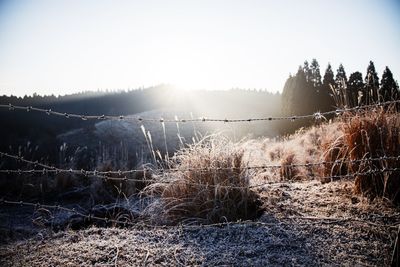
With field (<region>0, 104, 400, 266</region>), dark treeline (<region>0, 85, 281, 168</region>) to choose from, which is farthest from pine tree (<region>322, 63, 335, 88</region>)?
field (<region>0, 104, 400, 266</region>)

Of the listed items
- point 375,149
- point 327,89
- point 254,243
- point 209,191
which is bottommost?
point 254,243

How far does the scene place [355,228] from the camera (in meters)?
2.70

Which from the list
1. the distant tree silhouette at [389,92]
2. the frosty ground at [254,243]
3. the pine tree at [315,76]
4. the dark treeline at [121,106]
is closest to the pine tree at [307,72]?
the pine tree at [315,76]

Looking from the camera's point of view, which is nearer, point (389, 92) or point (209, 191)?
point (209, 191)

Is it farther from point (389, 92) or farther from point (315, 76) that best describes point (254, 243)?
point (315, 76)

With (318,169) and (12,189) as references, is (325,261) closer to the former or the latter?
(318,169)

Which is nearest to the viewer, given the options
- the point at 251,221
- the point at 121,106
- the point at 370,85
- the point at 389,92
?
the point at 251,221

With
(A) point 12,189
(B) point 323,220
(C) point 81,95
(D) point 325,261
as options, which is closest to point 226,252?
(D) point 325,261

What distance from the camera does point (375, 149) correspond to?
Answer: 3371mm

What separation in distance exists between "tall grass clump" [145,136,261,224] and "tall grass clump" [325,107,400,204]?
37.7 inches

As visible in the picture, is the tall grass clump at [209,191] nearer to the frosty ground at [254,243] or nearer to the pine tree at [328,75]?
the frosty ground at [254,243]

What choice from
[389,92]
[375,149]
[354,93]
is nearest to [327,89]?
[389,92]

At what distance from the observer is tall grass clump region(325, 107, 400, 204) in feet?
10.3

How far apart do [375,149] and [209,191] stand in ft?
5.57
